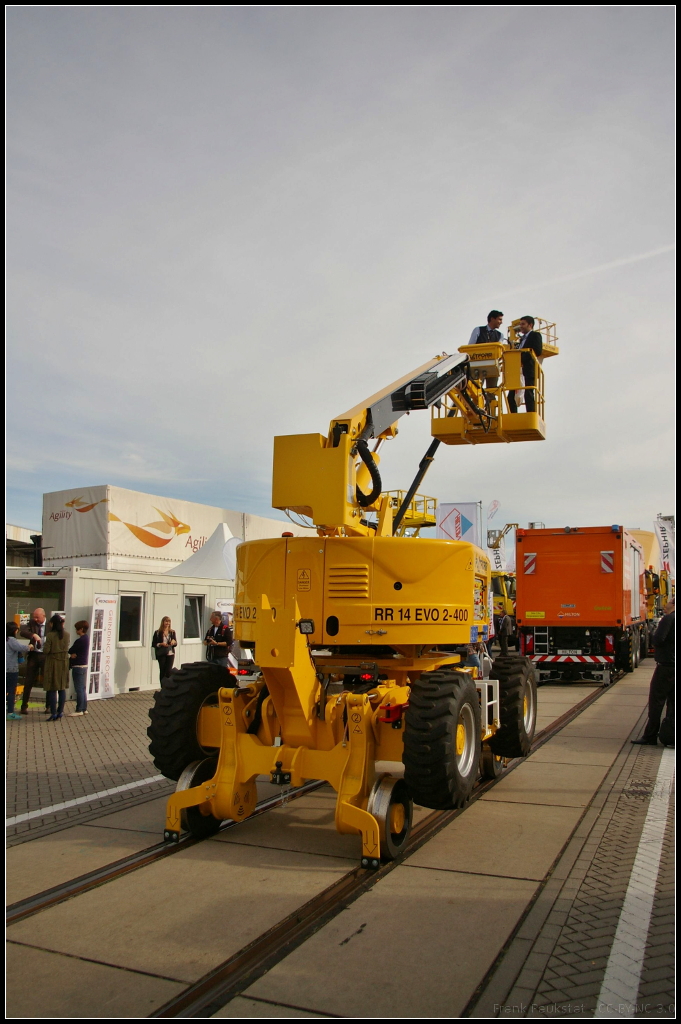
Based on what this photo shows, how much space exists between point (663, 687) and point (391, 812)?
5.84 meters

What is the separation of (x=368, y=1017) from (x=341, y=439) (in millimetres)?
3801

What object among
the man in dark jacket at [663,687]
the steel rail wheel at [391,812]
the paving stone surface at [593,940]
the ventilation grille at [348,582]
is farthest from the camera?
the man in dark jacket at [663,687]

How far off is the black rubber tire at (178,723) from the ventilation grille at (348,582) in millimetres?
1547

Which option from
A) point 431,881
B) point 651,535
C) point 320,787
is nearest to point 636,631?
point 651,535

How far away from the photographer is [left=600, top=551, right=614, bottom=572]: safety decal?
1730 centimetres

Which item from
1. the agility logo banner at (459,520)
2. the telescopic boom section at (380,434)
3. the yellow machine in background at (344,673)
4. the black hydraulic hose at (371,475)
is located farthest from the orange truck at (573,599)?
the black hydraulic hose at (371,475)

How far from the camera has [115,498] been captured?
24.5m

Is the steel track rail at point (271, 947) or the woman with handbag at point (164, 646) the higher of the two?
the woman with handbag at point (164, 646)

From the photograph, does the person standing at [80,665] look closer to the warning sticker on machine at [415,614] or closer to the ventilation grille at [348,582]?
the ventilation grille at [348,582]

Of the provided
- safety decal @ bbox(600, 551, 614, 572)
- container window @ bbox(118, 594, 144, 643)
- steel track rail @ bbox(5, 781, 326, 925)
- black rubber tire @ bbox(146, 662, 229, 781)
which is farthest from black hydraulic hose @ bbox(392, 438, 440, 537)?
safety decal @ bbox(600, 551, 614, 572)

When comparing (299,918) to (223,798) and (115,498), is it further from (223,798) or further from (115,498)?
(115,498)

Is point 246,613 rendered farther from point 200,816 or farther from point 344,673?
point 200,816

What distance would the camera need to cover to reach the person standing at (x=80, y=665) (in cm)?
1305

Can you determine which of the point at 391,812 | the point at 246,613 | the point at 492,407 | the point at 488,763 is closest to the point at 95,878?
the point at 391,812
